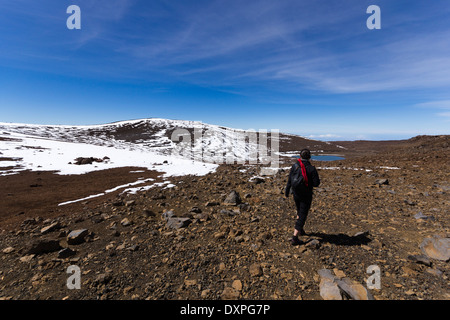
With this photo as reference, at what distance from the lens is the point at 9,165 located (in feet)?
76.5

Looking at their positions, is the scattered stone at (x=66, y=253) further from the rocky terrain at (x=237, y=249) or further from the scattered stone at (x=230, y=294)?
the scattered stone at (x=230, y=294)

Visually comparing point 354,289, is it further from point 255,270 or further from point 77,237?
point 77,237

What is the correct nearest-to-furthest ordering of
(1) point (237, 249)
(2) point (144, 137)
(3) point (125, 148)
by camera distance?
(1) point (237, 249), (3) point (125, 148), (2) point (144, 137)

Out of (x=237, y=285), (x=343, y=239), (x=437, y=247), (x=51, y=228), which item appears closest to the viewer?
(x=237, y=285)

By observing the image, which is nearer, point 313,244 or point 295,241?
point 313,244

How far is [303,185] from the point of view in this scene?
5.62 metres

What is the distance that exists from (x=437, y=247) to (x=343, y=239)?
2105 millimetres

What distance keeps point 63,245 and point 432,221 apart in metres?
12.6

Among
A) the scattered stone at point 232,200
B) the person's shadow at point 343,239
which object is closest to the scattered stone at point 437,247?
the person's shadow at point 343,239

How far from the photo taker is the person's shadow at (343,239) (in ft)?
18.0

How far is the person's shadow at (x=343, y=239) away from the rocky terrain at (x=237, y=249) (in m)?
0.03

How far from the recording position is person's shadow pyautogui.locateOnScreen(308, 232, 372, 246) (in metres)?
5.48

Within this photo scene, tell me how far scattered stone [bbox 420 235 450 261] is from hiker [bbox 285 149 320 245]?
9.89 ft

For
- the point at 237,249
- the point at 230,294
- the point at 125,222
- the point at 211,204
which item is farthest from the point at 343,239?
the point at 125,222
